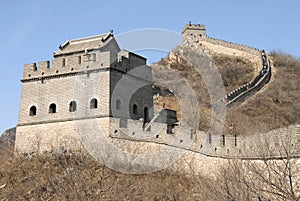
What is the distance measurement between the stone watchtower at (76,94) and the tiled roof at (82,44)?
6 centimetres

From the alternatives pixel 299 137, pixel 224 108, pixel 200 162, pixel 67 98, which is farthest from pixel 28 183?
pixel 224 108

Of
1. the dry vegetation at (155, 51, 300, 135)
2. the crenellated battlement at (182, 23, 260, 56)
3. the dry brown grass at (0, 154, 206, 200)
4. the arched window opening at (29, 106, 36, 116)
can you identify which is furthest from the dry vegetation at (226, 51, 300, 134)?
the arched window opening at (29, 106, 36, 116)

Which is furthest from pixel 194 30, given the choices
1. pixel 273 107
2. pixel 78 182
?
pixel 78 182

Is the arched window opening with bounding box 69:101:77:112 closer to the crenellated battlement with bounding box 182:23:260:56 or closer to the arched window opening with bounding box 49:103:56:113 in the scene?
the arched window opening with bounding box 49:103:56:113

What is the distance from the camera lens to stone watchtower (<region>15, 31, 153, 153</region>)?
66.1ft

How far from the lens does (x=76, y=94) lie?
20703 millimetres

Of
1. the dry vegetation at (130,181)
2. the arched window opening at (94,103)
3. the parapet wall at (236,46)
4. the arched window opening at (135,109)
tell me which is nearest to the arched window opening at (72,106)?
the arched window opening at (94,103)

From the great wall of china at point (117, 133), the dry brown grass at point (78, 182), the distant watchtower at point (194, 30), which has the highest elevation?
the distant watchtower at point (194, 30)

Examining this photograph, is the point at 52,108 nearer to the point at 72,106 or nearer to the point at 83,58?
the point at 72,106

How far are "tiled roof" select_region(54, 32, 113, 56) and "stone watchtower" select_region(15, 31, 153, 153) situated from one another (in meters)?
0.06

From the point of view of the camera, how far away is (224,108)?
36.9 meters

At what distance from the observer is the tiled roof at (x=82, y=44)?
22188mm

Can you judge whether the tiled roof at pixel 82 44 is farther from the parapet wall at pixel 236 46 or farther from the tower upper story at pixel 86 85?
the parapet wall at pixel 236 46

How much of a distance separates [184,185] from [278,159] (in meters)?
3.58
